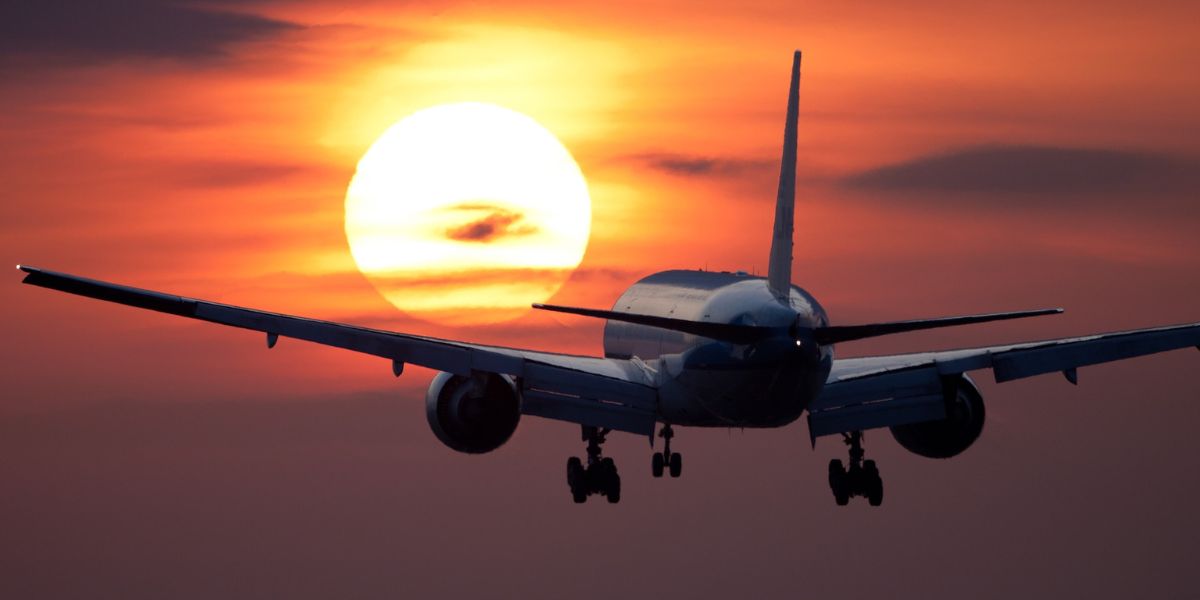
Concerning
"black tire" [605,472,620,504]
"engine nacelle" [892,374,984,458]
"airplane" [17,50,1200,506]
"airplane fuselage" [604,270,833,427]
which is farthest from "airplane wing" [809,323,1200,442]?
"black tire" [605,472,620,504]

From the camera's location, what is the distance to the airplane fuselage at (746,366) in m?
58.0

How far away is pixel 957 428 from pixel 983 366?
127 inches

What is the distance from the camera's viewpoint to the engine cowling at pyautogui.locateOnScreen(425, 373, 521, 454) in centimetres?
6475

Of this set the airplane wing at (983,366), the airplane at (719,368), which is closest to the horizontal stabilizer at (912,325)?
the airplane at (719,368)

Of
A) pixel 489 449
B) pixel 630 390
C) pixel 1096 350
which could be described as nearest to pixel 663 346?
pixel 630 390

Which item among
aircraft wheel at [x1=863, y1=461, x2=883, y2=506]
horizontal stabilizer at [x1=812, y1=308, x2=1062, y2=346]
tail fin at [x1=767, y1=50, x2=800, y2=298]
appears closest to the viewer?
horizontal stabilizer at [x1=812, y1=308, x2=1062, y2=346]

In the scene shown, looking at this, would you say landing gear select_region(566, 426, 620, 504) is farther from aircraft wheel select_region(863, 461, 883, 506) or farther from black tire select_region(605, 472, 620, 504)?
aircraft wheel select_region(863, 461, 883, 506)

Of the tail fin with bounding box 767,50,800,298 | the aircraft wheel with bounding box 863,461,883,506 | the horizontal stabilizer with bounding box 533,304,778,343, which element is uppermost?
the tail fin with bounding box 767,50,800,298

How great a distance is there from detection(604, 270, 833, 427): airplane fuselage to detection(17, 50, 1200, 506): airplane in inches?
Result: 1.9

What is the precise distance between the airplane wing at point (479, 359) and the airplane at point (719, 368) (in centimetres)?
4

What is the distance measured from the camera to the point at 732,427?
62969 millimetres

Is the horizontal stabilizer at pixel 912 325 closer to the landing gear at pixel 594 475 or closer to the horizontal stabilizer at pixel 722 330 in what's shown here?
the horizontal stabilizer at pixel 722 330

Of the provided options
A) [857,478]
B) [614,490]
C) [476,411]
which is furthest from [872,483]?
[476,411]

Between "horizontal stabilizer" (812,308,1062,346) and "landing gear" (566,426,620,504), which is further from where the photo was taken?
"landing gear" (566,426,620,504)
